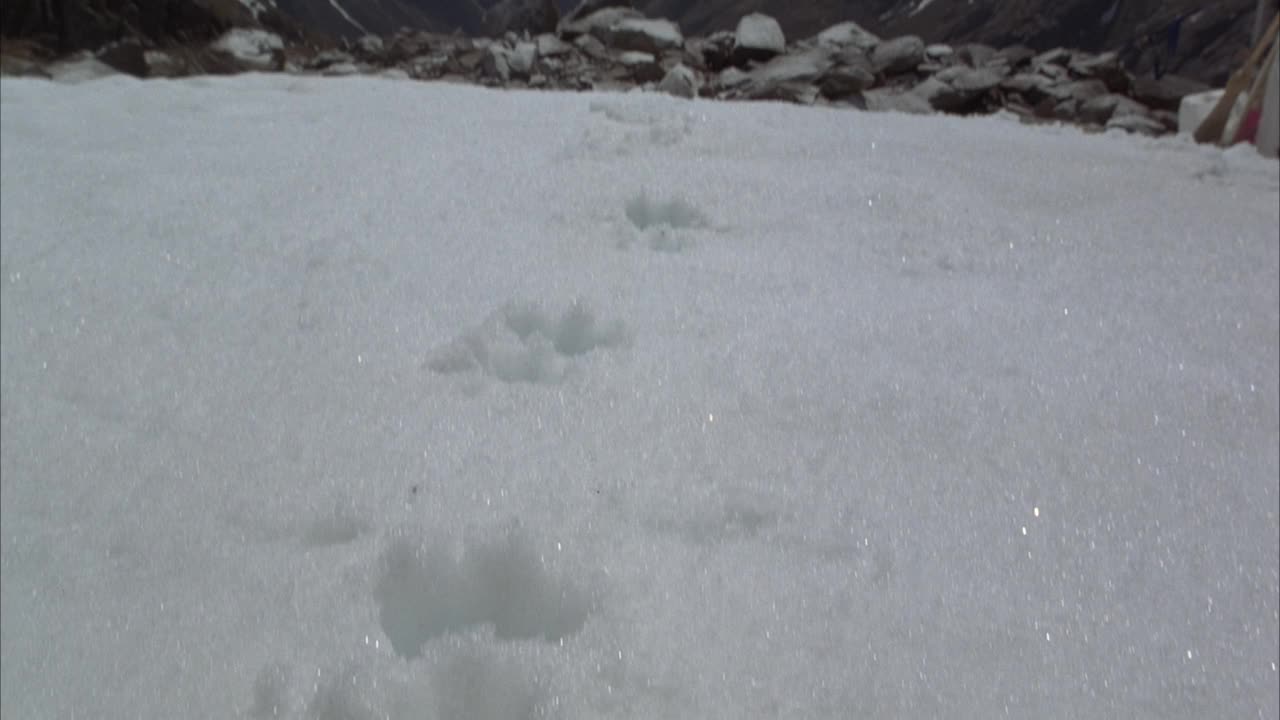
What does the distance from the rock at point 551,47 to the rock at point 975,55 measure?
12.6 feet

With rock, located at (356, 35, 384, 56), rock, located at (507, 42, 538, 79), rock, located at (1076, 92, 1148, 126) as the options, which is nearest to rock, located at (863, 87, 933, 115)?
rock, located at (1076, 92, 1148, 126)

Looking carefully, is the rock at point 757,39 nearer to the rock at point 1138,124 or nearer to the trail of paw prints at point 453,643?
the rock at point 1138,124

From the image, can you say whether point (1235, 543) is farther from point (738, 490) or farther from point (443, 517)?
point (443, 517)

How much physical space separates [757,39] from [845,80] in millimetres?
1319

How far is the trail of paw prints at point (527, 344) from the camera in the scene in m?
1.47

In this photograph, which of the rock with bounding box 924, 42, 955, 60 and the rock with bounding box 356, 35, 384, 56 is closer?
the rock with bounding box 924, 42, 955, 60

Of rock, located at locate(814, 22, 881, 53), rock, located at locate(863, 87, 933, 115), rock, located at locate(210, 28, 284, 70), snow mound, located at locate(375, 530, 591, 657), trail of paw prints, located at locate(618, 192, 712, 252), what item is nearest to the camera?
snow mound, located at locate(375, 530, 591, 657)

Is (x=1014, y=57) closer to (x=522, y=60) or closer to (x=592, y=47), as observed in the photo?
(x=592, y=47)

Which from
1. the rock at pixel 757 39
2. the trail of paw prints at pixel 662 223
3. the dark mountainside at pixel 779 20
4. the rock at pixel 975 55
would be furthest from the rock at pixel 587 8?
the trail of paw prints at pixel 662 223

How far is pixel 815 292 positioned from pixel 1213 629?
915 millimetres

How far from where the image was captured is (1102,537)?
1.17 metres

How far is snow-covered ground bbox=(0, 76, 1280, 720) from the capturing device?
37.7 inches

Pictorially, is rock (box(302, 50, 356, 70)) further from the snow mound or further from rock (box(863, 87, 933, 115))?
the snow mound

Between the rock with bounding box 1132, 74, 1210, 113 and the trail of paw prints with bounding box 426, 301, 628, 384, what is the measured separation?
7.37m
